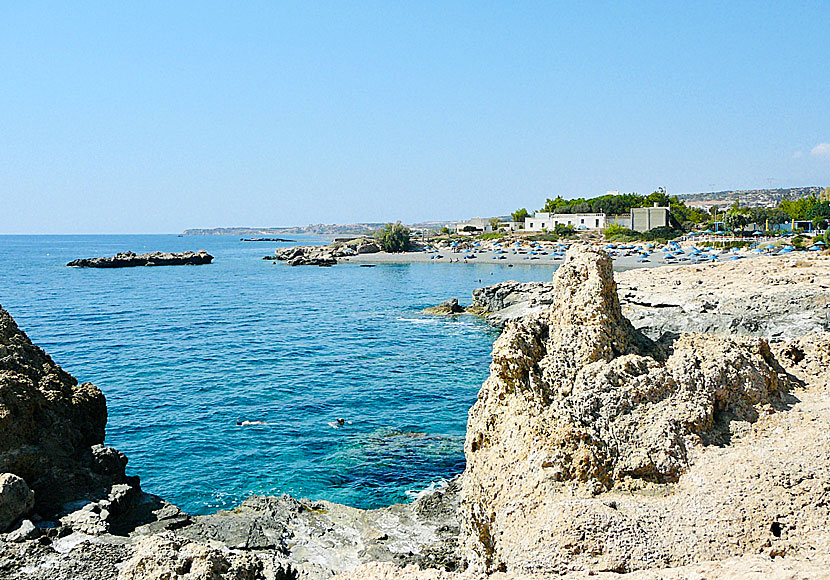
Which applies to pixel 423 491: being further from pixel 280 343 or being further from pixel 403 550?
pixel 280 343

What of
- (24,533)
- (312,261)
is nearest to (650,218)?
(312,261)

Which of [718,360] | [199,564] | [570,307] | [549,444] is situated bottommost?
[199,564]

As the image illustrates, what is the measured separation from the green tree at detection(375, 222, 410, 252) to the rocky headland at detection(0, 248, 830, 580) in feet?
429

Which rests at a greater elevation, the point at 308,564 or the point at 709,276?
the point at 709,276

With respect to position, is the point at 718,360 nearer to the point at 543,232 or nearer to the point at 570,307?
the point at 570,307

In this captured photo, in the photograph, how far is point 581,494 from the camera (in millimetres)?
8289

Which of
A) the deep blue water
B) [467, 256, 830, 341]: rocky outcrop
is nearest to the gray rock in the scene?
the deep blue water

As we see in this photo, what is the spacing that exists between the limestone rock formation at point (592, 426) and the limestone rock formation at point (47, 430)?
980cm

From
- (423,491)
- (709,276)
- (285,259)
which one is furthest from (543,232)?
(423,491)

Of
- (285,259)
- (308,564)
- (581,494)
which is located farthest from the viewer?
(285,259)

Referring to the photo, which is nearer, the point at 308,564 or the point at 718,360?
the point at 718,360

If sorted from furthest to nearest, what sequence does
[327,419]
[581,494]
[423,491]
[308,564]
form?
[327,419] < [423,491] < [308,564] < [581,494]

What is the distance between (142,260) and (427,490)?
125355mm

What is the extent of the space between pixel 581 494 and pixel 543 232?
155346 millimetres
